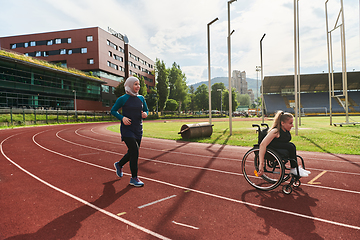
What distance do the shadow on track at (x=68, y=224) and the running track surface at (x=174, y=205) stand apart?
12mm

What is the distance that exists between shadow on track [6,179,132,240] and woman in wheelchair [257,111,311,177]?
10.1 feet

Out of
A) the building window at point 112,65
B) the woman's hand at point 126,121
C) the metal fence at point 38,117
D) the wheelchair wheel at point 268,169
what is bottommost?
the wheelchair wheel at point 268,169

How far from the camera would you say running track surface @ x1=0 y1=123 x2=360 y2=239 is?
275cm

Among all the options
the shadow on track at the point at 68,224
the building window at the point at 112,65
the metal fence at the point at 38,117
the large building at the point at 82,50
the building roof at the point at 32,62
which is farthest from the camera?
the building window at the point at 112,65

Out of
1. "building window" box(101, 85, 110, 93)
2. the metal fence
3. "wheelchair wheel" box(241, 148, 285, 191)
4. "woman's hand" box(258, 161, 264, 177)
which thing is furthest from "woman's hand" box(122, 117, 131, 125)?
"building window" box(101, 85, 110, 93)

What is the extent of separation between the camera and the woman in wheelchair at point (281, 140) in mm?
4016

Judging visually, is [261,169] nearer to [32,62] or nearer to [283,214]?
[283,214]

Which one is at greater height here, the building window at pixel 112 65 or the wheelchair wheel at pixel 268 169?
the building window at pixel 112 65

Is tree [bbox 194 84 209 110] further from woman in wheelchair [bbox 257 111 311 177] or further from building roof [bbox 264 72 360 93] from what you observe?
woman in wheelchair [bbox 257 111 311 177]

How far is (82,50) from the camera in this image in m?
48.5

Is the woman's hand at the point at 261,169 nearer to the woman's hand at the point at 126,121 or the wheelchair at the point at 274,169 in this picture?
the wheelchair at the point at 274,169

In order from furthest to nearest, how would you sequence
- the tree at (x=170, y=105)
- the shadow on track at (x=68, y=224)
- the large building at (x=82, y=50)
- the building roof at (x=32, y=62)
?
1. the tree at (x=170, y=105)
2. the large building at (x=82, y=50)
3. the building roof at (x=32, y=62)
4. the shadow on track at (x=68, y=224)

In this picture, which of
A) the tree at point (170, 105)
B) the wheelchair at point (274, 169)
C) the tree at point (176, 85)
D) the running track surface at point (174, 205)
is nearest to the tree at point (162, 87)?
the tree at point (170, 105)

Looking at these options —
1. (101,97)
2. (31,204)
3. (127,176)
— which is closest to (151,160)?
(127,176)
